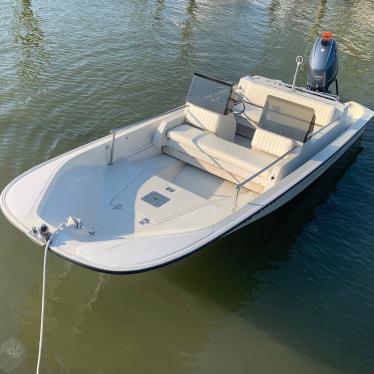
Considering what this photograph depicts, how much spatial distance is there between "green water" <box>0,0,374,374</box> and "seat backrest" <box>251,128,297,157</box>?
125cm

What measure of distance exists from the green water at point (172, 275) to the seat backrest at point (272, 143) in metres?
1.25

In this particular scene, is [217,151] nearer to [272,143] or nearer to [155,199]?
[272,143]

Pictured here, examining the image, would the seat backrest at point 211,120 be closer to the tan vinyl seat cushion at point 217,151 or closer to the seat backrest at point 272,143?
the tan vinyl seat cushion at point 217,151

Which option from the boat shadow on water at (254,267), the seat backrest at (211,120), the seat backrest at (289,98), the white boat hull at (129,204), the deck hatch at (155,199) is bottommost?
the boat shadow on water at (254,267)

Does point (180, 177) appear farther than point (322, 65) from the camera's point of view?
No

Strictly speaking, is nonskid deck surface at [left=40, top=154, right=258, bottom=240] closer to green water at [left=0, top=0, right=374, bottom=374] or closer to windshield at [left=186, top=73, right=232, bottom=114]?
green water at [left=0, top=0, right=374, bottom=374]

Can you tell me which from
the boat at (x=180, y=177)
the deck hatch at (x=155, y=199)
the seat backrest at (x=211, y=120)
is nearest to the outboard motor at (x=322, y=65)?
the boat at (x=180, y=177)

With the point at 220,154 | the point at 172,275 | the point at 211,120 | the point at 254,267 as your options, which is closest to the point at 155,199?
the point at 172,275

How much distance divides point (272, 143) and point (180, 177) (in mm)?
1833

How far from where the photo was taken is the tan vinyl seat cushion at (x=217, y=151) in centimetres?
817

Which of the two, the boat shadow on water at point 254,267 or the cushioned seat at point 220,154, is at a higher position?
the cushioned seat at point 220,154

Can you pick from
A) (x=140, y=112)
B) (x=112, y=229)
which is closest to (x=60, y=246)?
(x=112, y=229)

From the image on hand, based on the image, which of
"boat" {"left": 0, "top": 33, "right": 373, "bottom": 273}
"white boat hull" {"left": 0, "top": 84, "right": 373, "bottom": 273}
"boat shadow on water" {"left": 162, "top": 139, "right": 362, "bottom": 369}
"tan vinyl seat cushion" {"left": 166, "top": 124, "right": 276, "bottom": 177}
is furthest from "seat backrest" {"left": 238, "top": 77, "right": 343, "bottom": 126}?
"tan vinyl seat cushion" {"left": 166, "top": 124, "right": 276, "bottom": 177}

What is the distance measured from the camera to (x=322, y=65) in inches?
459
